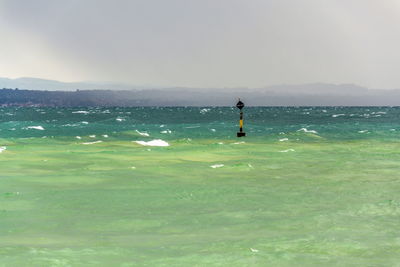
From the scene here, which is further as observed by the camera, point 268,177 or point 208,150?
point 208,150

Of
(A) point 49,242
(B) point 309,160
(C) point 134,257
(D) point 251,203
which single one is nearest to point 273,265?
(C) point 134,257

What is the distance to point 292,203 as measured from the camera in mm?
14898

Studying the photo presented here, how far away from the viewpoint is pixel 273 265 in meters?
8.94

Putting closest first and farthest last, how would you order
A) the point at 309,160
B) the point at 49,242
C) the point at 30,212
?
Answer: the point at 49,242
the point at 30,212
the point at 309,160

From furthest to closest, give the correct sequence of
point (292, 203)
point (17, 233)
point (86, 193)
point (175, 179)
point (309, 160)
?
point (309, 160), point (175, 179), point (86, 193), point (292, 203), point (17, 233)

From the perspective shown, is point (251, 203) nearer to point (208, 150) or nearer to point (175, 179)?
point (175, 179)

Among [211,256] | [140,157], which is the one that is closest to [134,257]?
[211,256]

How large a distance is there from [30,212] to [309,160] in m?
16.6

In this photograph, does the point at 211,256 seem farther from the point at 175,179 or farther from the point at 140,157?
the point at 140,157

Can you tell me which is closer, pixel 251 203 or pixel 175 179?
pixel 251 203

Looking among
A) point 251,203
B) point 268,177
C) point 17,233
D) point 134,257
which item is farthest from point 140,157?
point 134,257

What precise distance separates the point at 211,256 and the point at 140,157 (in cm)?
1919

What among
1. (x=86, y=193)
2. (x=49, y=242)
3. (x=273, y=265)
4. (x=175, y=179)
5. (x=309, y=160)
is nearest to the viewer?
(x=273, y=265)

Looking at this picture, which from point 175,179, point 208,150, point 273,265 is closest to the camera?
point 273,265
